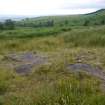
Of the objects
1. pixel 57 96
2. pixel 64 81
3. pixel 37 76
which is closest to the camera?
pixel 57 96

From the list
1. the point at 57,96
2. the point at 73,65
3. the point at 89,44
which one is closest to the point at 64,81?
the point at 57,96

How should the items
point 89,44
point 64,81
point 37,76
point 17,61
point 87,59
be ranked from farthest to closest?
point 89,44 → point 17,61 → point 87,59 → point 37,76 → point 64,81

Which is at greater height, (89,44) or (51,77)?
(51,77)

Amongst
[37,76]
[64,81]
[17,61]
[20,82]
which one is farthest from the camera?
[17,61]

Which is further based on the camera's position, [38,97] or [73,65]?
[73,65]

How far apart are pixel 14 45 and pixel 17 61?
6859 millimetres

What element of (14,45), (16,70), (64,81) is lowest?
(14,45)

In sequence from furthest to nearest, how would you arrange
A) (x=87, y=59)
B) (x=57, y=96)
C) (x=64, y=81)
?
1. (x=87, y=59)
2. (x=64, y=81)
3. (x=57, y=96)

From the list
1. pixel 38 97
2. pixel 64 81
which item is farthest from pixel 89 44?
pixel 38 97

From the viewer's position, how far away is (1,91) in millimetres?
5875

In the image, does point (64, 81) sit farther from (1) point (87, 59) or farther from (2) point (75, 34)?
(2) point (75, 34)

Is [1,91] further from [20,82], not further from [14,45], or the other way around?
[14,45]

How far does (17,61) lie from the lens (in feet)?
32.2

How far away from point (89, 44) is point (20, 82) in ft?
32.4
